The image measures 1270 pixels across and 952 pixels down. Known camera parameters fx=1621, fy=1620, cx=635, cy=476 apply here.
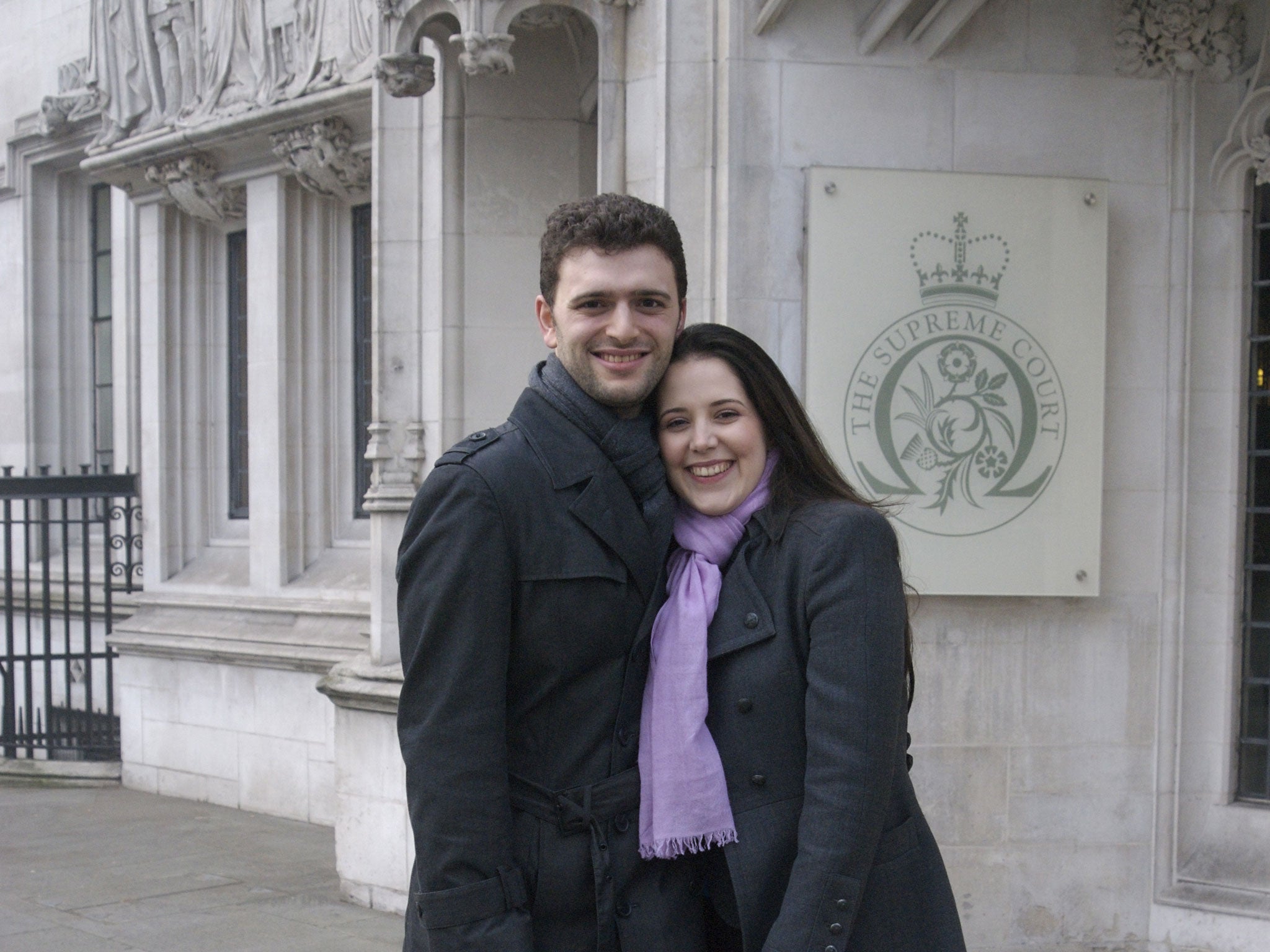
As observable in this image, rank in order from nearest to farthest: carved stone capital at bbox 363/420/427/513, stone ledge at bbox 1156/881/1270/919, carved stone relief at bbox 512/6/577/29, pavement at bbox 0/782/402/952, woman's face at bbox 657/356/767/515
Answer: woman's face at bbox 657/356/767/515
stone ledge at bbox 1156/881/1270/919
carved stone relief at bbox 512/6/577/29
pavement at bbox 0/782/402/952
carved stone capital at bbox 363/420/427/513

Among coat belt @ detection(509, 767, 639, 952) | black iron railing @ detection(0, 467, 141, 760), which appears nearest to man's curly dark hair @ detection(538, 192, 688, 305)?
coat belt @ detection(509, 767, 639, 952)

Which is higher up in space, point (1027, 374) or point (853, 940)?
point (1027, 374)

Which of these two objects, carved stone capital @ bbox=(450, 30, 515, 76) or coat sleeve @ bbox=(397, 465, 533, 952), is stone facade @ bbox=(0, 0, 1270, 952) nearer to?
carved stone capital @ bbox=(450, 30, 515, 76)

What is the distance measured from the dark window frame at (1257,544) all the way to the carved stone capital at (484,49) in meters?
2.74

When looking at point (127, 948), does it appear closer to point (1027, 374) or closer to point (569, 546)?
point (1027, 374)

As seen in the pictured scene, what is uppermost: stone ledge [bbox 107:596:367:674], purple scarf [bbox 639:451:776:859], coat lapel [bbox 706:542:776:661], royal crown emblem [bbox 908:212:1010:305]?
royal crown emblem [bbox 908:212:1010:305]

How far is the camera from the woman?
254 centimetres

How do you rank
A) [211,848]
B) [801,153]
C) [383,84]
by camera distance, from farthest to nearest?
1. [211,848]
2. [383,84]
3. [801,153]

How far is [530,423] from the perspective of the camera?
107 inches

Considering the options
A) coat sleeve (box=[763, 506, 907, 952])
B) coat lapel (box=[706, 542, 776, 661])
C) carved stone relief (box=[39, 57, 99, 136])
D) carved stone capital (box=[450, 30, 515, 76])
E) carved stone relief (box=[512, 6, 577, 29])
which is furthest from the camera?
carved stone relief (box=[39, 57, 99, 136])

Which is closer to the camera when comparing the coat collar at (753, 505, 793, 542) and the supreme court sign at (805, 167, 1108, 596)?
the coat collar at (753, 505, 793, 542)

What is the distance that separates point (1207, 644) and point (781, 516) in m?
3.66

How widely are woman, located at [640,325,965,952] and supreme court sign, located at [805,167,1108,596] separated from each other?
2772 millimetres

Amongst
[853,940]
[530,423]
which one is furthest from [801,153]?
[853,940]
